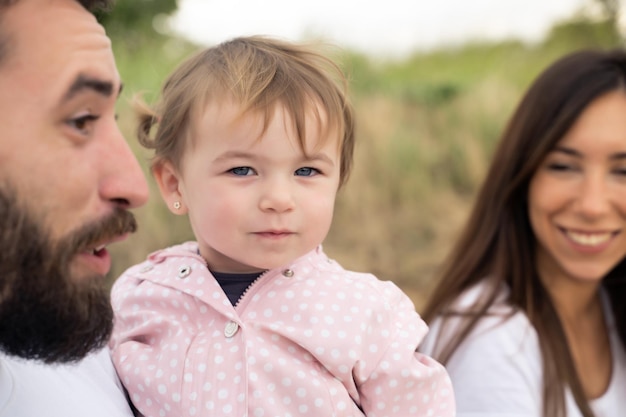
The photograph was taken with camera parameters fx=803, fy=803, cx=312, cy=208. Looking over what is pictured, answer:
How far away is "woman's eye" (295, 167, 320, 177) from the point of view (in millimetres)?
1823

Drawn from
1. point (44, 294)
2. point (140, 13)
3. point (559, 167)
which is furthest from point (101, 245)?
point (140, 13)

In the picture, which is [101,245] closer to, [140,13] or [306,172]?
[306,172]

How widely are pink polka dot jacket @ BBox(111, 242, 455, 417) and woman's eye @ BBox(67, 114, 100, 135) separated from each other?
43 centimetres

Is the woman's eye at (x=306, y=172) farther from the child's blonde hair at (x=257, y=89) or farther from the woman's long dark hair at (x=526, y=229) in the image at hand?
the woman's long dark hair at (x=526, y=229)

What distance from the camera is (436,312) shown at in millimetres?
3090

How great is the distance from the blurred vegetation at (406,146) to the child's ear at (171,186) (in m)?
4.90

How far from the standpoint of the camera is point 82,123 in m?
1.66

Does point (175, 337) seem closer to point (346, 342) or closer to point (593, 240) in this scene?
point (346, 342)

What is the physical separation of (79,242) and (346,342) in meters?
0.60

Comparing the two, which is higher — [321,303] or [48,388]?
[321,303]

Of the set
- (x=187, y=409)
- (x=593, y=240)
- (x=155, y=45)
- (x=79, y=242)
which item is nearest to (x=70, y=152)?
(x=79, y=242)

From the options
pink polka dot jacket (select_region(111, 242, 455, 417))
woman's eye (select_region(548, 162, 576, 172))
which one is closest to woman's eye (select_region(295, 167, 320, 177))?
pink polka dot jacket (select_region(111, 242, 455, 417))

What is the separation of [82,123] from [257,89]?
38 centimetres

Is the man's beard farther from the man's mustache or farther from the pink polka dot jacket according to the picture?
the pink polka dot jacket
